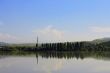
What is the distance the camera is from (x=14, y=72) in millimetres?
31266

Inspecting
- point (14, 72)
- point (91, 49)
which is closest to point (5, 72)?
point (14, 72)

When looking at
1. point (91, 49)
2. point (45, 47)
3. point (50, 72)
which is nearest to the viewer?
point (50, 72)

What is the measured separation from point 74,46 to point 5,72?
317 feet

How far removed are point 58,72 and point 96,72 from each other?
4.48 meters

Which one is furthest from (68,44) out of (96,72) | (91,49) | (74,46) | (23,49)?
(96,72)

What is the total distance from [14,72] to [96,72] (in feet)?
31.5

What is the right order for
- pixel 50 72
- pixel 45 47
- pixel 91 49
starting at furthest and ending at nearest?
1. pixel 45 47
2. pixel 91 49
3. pixel 50 72

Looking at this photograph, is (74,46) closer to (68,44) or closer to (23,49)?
(68,44)

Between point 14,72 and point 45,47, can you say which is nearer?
point 14,72

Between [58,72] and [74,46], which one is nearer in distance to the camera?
[58,72]

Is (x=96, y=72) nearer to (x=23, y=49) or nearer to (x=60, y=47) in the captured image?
(x=60, y=47)

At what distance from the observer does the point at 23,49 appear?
→ 131 m

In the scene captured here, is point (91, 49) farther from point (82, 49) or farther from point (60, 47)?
point (60, 47)

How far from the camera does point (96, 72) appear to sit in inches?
1230
